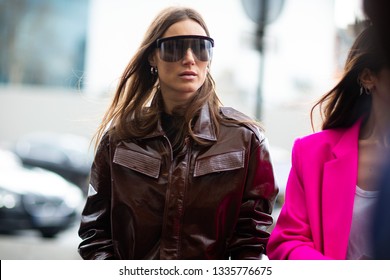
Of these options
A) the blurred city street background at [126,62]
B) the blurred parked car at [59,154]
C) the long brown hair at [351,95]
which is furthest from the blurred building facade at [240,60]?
the blurred parked car at [59,154]

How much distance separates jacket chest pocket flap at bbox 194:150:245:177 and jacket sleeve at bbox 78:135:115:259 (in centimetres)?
36

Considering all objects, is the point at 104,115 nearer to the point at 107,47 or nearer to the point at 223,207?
the point at 223,207

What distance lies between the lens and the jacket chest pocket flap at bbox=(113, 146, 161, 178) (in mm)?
2020

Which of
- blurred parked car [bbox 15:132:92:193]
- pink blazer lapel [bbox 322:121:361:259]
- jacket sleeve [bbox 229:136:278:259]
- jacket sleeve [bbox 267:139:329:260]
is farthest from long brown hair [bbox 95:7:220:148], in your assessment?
blurred parked car [bbox 15:132:92:193]

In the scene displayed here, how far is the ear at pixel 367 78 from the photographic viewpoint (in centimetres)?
190

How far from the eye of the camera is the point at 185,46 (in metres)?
2.03

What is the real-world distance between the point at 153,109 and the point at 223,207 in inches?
17.7

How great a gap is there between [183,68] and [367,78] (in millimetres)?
611

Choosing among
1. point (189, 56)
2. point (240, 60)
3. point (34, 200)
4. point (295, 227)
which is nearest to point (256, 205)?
point (295, 227)

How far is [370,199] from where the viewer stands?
1875mm

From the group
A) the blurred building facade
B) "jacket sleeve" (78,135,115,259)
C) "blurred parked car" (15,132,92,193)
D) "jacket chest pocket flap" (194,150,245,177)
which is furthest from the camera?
"blurred parked car" (15,132,92,193)

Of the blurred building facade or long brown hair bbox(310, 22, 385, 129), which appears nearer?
long brown hair bbox(310, 22, 385, 129)

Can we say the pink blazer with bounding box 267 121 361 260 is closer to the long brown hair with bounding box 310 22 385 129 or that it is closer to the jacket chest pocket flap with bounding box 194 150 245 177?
the long brown hair with bounding box 310 22 385 129
